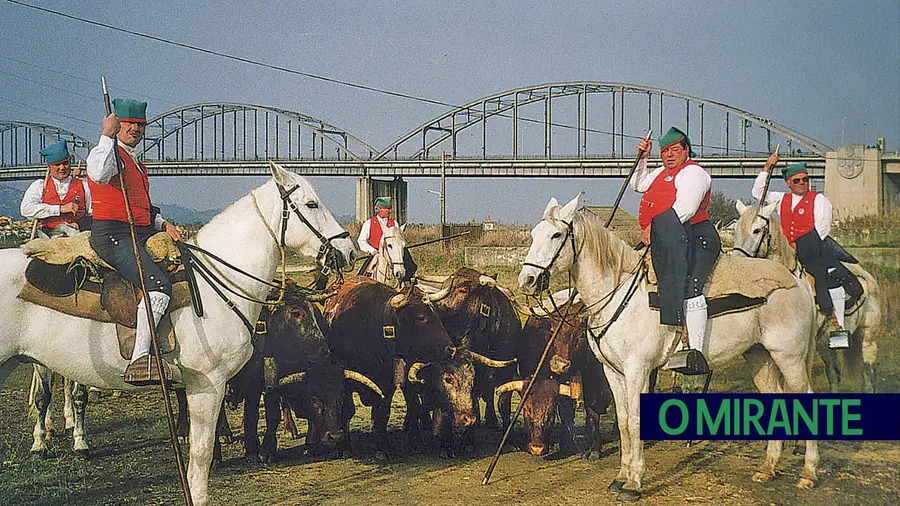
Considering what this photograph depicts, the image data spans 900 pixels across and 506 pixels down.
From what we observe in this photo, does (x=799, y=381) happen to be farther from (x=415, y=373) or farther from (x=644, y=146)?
(x=415, y=373)

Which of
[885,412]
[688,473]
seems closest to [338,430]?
[688,473]

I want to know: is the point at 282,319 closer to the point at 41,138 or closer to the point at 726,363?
the point at 41,138

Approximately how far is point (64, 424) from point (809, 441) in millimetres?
6838

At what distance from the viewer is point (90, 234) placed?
470 cm

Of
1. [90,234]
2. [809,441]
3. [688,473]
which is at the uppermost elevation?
[90,234]

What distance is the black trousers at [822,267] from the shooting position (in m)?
5.98

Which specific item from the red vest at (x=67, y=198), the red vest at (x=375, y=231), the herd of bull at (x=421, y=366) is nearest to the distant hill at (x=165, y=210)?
the red vest at (x=67, y=198)

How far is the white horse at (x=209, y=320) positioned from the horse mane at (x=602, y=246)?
1683 millimetres

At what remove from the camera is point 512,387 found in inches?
258

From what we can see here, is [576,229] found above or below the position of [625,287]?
above

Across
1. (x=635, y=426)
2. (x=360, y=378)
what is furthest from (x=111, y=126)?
(x=635, y=426)

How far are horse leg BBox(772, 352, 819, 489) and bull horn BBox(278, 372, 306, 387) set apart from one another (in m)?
3.74

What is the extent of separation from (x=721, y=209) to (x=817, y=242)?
3.15ft

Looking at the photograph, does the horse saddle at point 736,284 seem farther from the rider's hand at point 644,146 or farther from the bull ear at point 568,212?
the rider's hand at point 644,146
